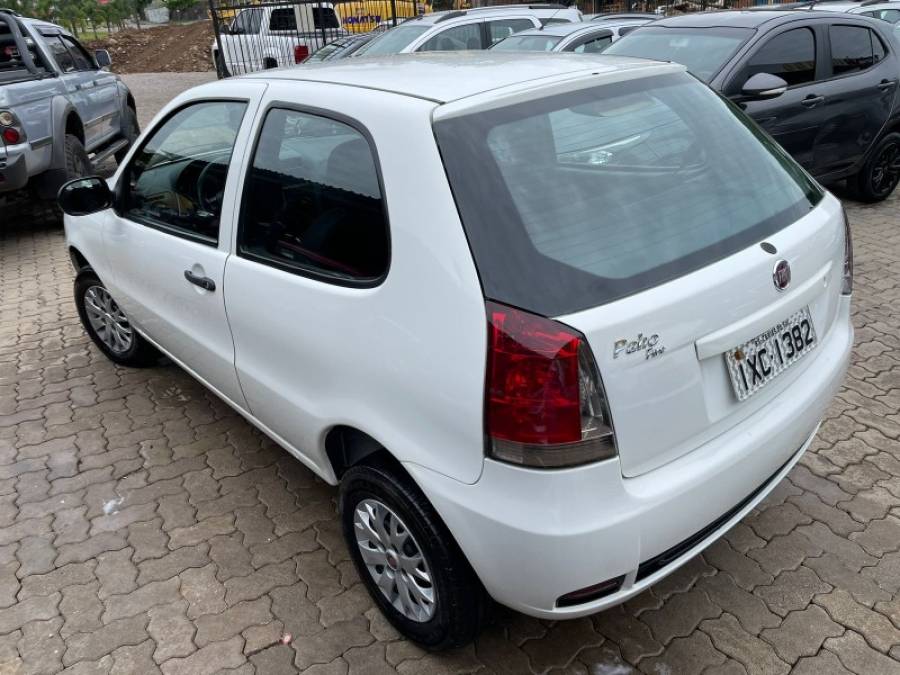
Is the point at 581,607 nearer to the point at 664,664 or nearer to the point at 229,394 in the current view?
the point at 664,664

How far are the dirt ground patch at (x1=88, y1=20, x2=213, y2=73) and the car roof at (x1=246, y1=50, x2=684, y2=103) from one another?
875 inches

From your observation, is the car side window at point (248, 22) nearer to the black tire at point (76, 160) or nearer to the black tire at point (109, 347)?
the black tire at point (76, 160)

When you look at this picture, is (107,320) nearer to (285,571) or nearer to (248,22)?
(285,571)

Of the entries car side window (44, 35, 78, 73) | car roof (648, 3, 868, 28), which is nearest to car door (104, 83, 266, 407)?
car roof (648, 3, 868, 28)

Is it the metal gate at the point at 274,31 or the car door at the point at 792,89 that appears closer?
the car door at the point at 792,89

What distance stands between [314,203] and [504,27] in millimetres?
8687

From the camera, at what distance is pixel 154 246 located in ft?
10.1

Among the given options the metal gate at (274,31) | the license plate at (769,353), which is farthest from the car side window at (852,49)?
the metal gate at (274,31)

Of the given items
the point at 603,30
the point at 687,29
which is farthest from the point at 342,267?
the point at 603,30

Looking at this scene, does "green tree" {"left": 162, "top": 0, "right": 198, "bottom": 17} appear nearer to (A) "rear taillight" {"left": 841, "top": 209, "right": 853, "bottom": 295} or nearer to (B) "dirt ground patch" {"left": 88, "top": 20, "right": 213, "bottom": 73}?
(B) "dirt ground patch" {"left": 88, "top": 20, "right": 213, "bottom": 73}

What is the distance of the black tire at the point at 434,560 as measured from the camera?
6.46 ft

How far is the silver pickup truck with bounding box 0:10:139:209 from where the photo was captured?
20.5 feet

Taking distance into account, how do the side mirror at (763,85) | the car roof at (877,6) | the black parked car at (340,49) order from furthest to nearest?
the car roof at (877,6) < the black parked car at (340,49) < the side mirror at (763,85)

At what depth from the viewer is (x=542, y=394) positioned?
1664 millimetres
